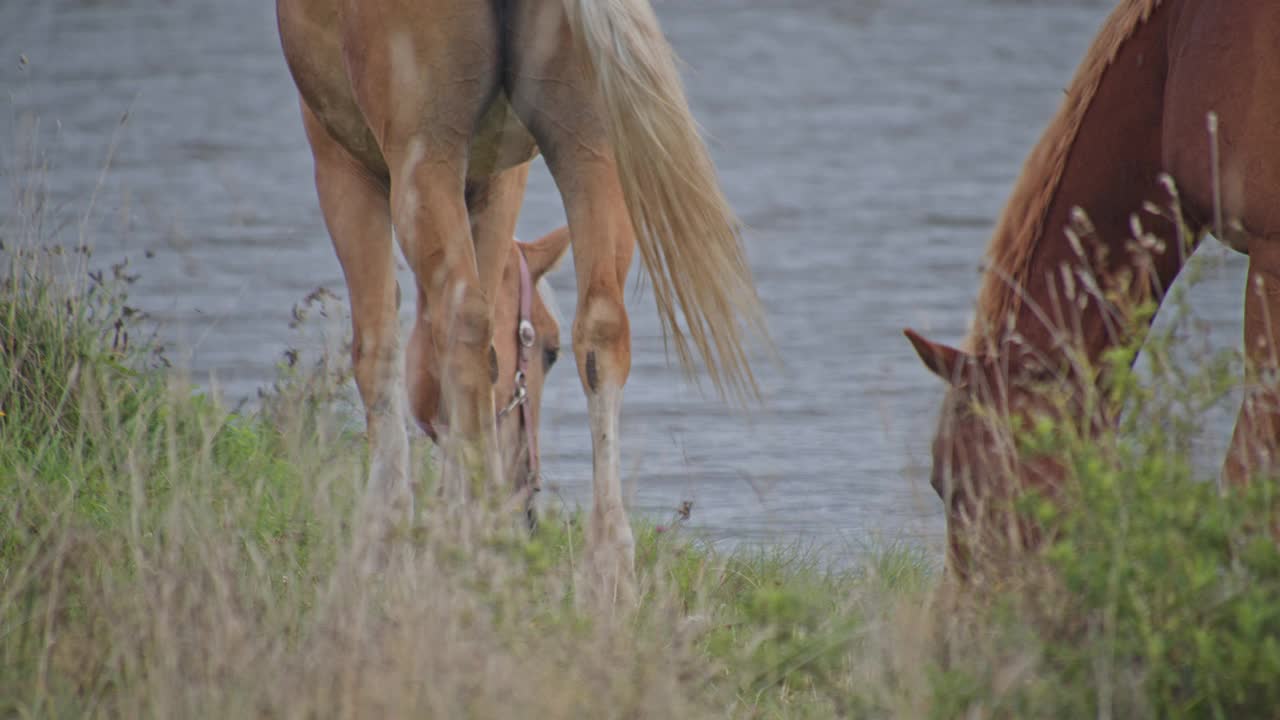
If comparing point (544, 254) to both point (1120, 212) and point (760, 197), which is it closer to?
point (1120, 212)

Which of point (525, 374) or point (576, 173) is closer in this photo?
point (576, 173)

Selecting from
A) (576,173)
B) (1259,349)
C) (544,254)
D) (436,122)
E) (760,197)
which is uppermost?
(436,122)

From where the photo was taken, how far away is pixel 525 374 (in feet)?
17.3

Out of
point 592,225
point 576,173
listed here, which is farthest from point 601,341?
point 576,173

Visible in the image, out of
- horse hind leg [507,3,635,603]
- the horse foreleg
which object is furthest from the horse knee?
the horse foreleg

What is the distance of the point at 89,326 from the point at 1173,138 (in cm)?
342

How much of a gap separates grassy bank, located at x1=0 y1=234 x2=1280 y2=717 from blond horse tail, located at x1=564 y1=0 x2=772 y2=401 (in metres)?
0.66

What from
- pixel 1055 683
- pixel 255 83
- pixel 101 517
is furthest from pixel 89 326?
pixel 255 83

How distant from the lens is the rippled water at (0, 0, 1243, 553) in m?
6.84

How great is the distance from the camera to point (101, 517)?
455 cm

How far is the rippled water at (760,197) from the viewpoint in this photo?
6836 mm

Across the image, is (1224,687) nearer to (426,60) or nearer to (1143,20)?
(1143,20)

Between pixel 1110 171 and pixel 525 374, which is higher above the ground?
pixel 1110 171

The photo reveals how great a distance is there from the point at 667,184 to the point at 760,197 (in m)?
10.9
